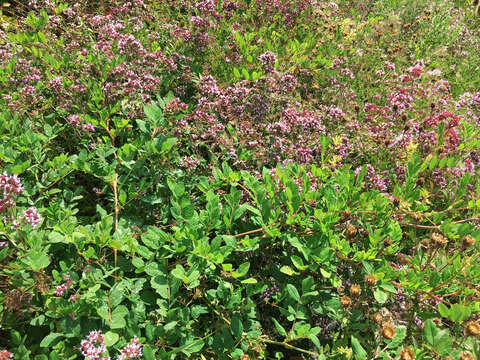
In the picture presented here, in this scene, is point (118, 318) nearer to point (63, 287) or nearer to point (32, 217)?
point (63, 287)

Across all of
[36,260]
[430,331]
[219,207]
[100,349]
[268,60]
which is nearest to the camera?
[100,349]

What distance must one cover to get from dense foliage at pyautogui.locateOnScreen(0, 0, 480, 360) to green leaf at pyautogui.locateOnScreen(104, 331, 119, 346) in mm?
12

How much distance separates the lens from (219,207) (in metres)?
2.37

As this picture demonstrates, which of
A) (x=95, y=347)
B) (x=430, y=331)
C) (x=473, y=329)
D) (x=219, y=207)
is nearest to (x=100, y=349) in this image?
(x=95, y=347)

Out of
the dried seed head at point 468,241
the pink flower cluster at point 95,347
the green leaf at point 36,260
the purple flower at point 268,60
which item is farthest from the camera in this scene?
the purple flower at point 268,60

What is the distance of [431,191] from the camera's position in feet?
9.86

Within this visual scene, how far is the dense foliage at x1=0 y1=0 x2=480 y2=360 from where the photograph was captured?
2016 mm

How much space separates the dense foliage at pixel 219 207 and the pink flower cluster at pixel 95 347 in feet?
0.05

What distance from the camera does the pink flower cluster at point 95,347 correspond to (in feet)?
5.62

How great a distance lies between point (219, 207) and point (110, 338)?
105 cm

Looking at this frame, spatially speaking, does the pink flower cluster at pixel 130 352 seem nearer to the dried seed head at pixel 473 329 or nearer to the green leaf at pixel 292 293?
the green leaf at pixel 292 293

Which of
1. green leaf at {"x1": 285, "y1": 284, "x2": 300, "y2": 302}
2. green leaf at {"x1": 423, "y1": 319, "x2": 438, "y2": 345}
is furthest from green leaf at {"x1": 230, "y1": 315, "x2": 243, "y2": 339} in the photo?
green leaf at {"x1": 423, "y1": 319, "x2": 438, "y2": 345}

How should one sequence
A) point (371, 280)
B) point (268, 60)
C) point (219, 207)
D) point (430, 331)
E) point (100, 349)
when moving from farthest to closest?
point (268, 60) < point (219, 207) < point (371, 280) < point (430, 331) < point (100, 349)

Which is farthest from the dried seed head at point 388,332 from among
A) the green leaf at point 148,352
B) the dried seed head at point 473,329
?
the green leaf at point 148,352
